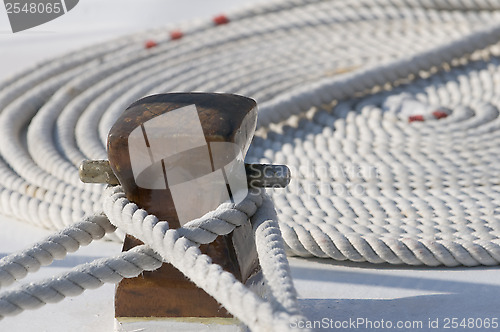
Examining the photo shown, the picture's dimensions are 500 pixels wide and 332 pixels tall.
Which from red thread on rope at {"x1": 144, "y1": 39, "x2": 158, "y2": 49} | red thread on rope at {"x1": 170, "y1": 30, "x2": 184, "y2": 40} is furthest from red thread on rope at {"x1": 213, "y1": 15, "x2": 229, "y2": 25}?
red thread on rope at {"x1": 144, "y1": 39, "x2": 158, "y2": 49}

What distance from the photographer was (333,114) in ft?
6.54

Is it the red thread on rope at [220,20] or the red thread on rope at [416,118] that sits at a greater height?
the red thread on rope at [220,20]

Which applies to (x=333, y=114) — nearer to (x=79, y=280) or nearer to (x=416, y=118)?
(x=416, y=118)

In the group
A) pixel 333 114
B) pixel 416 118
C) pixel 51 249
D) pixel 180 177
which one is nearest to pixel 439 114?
pixel 416 118

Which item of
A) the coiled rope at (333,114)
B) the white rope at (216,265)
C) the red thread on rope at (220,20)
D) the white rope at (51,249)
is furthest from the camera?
the red thread on rope at (220,20)

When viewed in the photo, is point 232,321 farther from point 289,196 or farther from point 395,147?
point 395,147

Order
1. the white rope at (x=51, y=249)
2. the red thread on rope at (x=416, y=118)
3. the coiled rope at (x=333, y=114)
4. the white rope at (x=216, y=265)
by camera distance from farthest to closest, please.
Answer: the red thread on rope at (x=416, y=118) < the coiled rope at (x=333, y=114) < the white rope at (x=51, y=249) < the white rope at (x=216, y=265)

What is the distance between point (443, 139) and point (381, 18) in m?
0.93

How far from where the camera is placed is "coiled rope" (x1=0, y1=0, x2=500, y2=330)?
142cm

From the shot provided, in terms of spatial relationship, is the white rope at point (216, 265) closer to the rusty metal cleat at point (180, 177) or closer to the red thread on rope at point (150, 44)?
the rusty metal cleat at point (180, 177)

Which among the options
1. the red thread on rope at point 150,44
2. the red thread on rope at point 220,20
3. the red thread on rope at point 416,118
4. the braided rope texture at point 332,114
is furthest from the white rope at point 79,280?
the red thread on rope at point 220,20

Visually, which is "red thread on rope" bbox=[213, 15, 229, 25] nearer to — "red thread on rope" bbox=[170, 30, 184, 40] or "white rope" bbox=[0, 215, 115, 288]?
"red thread on rope" bbox=[170, 30, 184, 40]

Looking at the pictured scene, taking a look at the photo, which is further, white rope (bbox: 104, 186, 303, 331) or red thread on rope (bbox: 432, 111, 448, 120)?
red thread on rope (bbox: 432, 111, 448, 120)

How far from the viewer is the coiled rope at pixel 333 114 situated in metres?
1.42
